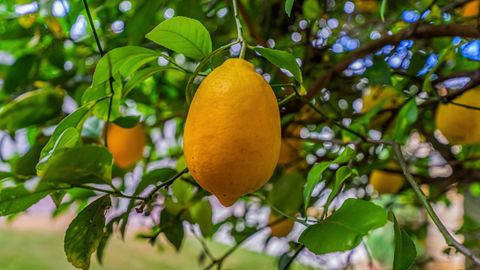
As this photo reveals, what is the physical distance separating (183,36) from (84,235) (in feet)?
0.51

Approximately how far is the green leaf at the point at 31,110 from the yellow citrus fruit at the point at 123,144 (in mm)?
67

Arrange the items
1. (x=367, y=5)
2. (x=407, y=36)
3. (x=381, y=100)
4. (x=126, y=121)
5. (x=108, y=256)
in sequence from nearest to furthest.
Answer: (x=126, y=121) < (x=407, y=36) < (x=381, y=100) < (x=367, y=5) < (x=108, y=256)

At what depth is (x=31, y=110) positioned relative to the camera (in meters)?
0.61

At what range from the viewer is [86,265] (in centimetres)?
41

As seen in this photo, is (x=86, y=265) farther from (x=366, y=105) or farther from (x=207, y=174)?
(x=366, y=105)

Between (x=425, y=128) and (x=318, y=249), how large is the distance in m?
0.71

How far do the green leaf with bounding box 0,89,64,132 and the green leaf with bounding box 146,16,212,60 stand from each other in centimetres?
A: 28

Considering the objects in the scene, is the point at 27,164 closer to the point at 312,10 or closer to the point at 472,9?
the point at 312,10

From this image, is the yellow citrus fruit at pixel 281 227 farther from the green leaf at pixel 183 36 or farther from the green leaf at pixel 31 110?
the green leaf at pixel 183 36

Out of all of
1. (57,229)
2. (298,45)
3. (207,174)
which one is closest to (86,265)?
(207,174)

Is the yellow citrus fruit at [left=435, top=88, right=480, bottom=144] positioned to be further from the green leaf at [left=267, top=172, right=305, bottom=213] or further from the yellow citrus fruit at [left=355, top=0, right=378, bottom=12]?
the yellow citrus fruit at [left=355, top=0, right=378, bottom=12]

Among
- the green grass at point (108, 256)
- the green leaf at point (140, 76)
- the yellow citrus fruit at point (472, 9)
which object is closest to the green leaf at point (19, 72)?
the green leaf at point (140, 76)

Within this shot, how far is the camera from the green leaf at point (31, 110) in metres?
0.60

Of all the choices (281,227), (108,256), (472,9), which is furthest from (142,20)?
(108,256)
